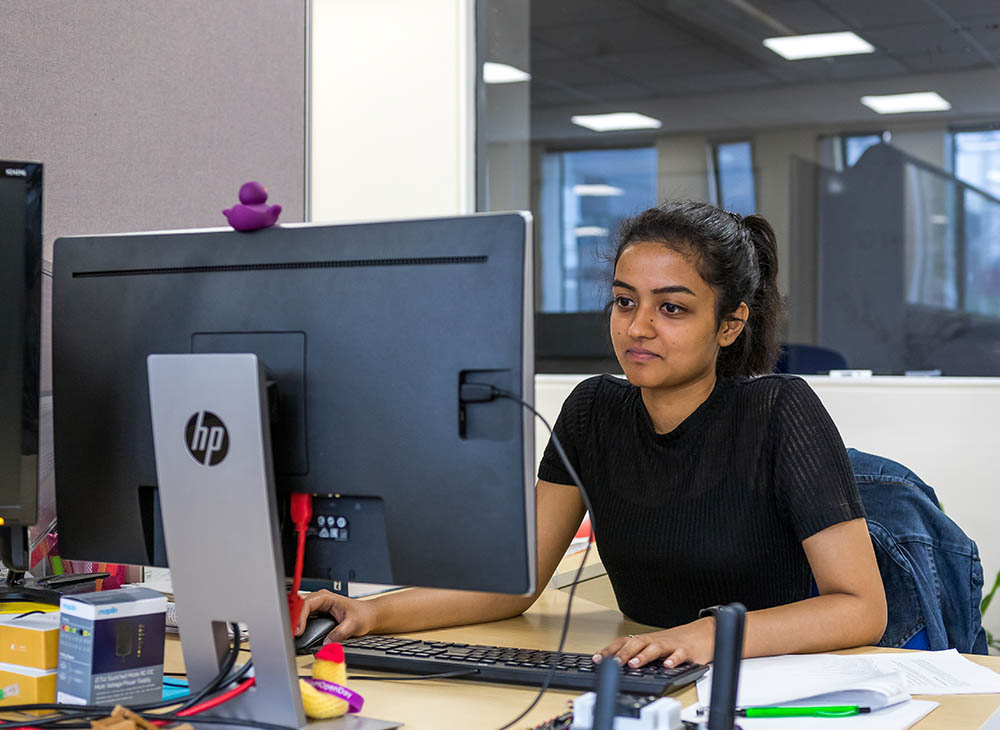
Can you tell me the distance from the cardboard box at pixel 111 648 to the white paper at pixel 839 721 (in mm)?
468

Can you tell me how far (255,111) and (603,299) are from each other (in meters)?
0.74

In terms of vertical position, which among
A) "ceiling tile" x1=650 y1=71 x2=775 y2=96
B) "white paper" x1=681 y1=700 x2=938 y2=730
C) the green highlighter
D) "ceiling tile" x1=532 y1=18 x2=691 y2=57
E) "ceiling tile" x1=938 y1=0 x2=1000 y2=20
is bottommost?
"white paper" x1=681 y1=700 x2=938 y2=730

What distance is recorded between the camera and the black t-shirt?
56.9 inches

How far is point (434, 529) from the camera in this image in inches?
34.7

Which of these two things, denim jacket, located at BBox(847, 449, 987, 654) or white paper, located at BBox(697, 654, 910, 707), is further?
denim jacket, located at BBox(847, 449, 987, 654)

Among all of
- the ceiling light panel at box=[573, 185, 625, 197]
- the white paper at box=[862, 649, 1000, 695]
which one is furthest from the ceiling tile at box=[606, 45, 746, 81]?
the white paper at box=[862, 649, 1000, 695]

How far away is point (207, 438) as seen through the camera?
0.88 meters

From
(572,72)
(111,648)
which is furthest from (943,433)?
(111,648)

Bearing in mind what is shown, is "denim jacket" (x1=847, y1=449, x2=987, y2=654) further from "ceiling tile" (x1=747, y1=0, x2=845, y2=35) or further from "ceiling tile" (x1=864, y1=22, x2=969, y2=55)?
"ceiling tile" (x1=747, y1=0, x2=845, y2=35)

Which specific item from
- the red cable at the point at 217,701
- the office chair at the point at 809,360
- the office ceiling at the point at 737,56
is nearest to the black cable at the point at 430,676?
the red cable at the point at 217,701

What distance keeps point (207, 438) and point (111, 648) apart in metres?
0.21

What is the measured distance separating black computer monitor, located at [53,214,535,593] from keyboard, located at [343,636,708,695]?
232mm

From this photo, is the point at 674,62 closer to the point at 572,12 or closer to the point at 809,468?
the point at 572,12

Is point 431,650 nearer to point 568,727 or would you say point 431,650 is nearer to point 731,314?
point 568,727
